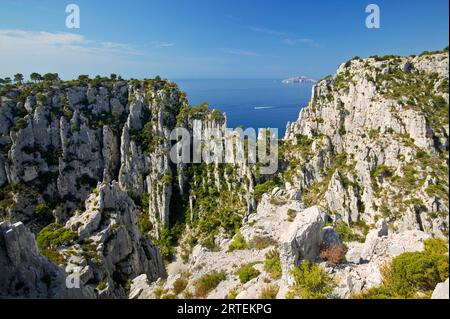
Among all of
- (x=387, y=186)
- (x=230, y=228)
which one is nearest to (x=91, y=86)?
(x=230, y=228)

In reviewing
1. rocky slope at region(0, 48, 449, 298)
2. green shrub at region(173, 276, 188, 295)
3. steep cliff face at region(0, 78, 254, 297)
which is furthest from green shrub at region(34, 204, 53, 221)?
green shrub at region(173, 276, 188, 295)

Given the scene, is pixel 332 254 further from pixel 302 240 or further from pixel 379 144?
pixel 379 144

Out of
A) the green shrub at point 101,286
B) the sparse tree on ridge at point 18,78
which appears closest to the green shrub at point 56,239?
the green shrub at point 101,286

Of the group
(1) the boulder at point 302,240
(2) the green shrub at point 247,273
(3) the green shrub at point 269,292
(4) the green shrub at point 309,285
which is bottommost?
(2) the green shrub at point 247,273

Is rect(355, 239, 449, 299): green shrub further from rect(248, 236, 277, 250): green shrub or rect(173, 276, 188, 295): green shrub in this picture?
rect(173, 276, 188, 295): green shrub

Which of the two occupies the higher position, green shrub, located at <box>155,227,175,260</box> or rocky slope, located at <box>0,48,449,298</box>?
rocky slope, located at <box>0,48,449,298</box>

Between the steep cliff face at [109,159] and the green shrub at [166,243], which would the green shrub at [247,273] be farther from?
the green shrub at [166,243]
